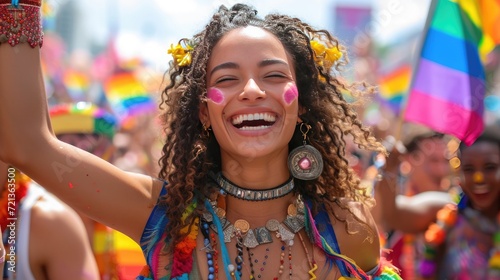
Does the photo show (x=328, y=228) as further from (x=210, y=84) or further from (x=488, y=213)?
(x=488, y=213)

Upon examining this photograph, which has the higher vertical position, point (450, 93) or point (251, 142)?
point (251, 142)

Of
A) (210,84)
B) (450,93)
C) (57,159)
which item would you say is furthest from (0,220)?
(450,93)

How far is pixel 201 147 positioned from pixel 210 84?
24 cm

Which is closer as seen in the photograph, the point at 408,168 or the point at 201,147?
the point at 201,147

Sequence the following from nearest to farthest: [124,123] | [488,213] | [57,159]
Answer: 1. [57,159]
2. [488,213]
3. [124,123]

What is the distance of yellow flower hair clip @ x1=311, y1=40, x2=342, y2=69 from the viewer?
3.63 metres

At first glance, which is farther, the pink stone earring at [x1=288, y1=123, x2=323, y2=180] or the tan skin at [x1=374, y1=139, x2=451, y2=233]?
the tan skin at [x1=374, y1=139, x2=451, y2=233]

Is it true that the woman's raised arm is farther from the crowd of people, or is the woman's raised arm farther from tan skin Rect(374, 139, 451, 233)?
tan skin Rect(374, 139, 451, 233)

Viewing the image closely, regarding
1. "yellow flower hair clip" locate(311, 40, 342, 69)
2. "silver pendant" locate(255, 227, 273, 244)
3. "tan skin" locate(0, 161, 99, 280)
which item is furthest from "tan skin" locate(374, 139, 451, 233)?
"tan skin" locate(0, 161, 99, 280)

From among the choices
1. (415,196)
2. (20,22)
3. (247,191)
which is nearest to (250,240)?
(247,191)

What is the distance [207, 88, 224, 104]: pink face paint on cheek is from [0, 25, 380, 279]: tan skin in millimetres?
22

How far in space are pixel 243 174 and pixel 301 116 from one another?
0.37m

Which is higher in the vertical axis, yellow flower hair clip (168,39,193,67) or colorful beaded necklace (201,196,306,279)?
yellow flower hair clip (168,39,193,67)

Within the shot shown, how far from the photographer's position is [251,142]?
325cm
